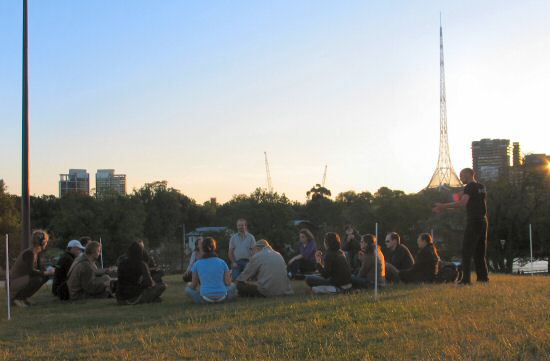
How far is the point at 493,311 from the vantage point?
7746 millimetres

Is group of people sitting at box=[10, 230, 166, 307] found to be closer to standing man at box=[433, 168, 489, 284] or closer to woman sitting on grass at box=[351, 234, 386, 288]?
woman sitting on grass at box=[351, 234, 386, 288]

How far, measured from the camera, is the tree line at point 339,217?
39594mm

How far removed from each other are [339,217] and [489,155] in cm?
1736


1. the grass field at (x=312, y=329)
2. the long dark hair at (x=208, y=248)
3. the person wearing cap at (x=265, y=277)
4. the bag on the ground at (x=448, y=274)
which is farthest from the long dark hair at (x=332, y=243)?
the bag on the ground at (x=448, y=274)

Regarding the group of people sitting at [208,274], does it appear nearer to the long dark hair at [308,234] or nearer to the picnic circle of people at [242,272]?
the picnic circle of people at [242,272]

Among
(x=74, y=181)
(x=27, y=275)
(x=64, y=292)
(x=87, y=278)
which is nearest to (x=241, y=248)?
(x=87, y=278)

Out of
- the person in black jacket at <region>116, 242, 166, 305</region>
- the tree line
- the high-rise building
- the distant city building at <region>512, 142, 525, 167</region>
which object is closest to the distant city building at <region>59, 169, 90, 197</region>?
the tree line

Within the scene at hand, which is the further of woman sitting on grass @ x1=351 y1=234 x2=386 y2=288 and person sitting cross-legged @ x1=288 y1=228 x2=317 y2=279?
person sitting cross-legged @ x1=288 y1=228 x2=317 y2=279

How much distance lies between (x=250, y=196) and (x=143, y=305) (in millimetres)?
45435

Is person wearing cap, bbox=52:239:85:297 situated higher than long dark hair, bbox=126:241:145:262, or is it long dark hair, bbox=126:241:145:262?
long dark hair, bbox=126:241:145:262

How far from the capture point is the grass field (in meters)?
5.82

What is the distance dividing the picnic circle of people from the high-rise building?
34.4m

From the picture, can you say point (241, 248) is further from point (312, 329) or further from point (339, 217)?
point (339, 217)

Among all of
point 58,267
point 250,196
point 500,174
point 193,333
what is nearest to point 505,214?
point 500,174
